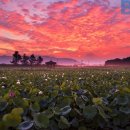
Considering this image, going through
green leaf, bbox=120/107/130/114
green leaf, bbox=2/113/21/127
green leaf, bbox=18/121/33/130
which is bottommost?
green leaf, bbox=18/121/33/130

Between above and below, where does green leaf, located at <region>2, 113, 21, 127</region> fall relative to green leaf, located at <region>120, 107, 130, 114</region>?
above

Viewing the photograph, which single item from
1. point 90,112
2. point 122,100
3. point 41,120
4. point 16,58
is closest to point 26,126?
point 41,120

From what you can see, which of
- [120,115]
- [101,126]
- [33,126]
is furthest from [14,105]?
[120,115]

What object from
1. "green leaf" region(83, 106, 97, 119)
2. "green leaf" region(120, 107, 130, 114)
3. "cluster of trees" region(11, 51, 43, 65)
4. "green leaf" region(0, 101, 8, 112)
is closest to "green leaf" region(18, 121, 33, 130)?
"green leaf" region(0, 101, 8, 112)

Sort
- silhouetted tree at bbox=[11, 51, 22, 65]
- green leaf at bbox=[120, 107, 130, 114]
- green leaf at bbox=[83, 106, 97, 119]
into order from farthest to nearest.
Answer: silhouetted tree at bbox=[11, 51, 22, 65], green leaf at bbox=[120, 107, 130, 114], green leaf at bbox=[83, 106, 97, 119]

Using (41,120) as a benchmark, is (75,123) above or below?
below

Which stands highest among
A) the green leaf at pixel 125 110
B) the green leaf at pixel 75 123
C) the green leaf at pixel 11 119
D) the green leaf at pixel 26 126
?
the green leaf at pixel 11 119

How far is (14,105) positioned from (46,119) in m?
0.65

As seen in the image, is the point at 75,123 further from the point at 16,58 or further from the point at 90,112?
the point at 16,58

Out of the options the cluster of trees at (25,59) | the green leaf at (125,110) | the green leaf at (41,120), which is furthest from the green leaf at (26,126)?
the cluster of trees at (25,59)

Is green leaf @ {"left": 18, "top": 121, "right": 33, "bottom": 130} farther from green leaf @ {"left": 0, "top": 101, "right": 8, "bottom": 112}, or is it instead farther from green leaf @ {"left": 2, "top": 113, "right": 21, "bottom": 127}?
green leaf @ {"left": 0, "top": 101, "right": 8, "bottom": 112}

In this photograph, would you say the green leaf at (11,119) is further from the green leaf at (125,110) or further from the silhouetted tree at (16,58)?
the silhouetted tree at (16,58)

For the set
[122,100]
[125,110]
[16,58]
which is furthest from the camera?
[16,58]

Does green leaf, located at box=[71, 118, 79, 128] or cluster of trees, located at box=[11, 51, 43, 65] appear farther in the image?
cluster of trees, located at box=[11, 51, 43, 65]
